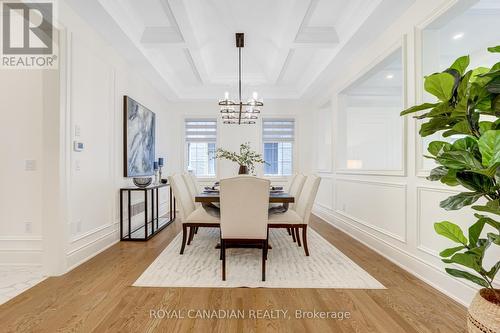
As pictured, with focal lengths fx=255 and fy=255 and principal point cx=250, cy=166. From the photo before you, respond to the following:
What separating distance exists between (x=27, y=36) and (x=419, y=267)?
4.67 metres

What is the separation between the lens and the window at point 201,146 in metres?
6.43

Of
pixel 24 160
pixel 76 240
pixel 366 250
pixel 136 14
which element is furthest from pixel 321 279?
pixel 136 14

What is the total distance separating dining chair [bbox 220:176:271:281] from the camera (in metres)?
2.33

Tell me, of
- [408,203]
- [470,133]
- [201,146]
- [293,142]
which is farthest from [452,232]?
[201,146]

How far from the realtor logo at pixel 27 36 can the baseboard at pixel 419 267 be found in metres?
4.09

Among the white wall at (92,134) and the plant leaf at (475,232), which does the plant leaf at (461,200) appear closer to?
the plant leaf at (475,232)

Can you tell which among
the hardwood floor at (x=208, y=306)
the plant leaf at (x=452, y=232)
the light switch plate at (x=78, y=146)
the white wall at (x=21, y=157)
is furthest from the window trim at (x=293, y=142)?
the plant leaf at (x=452, y=232)

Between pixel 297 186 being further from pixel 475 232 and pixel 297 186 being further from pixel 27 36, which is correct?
pixel 27 36

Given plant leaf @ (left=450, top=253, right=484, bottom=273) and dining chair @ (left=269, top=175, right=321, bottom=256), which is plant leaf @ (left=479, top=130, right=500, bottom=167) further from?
dining chair @ (left=269, top=175, right=321, bottom=256)

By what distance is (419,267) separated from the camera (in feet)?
8.08

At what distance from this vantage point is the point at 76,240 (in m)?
2.73

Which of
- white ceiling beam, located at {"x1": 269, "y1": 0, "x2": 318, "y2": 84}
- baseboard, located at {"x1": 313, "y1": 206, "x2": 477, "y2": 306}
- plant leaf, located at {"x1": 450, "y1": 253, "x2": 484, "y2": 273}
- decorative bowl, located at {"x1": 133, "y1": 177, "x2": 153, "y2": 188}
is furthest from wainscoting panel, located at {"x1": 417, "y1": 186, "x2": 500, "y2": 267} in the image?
decorative bowl, located at {"x1": 133, "y1": 177, "x2": 153, "y2": 188}

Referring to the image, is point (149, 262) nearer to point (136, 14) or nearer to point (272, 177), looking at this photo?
point (136, 14)

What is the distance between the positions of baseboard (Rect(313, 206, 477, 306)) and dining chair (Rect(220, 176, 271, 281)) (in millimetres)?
1503
